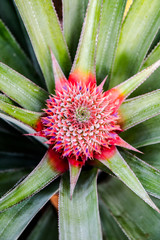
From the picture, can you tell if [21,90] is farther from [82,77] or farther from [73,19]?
[73,19]

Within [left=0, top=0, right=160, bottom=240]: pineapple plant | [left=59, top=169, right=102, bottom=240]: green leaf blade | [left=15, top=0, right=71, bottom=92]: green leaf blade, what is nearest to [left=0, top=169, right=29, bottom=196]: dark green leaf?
[left=0, top=0, right=160, bottom=240]: pineapple plant

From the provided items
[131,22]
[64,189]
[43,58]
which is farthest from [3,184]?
[131,22]

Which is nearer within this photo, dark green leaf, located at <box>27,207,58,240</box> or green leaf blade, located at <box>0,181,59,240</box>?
green leaf blade, located at <box>0,181,59,240</box>

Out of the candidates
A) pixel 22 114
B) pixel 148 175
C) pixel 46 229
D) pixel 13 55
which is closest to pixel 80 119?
pixel 22 114

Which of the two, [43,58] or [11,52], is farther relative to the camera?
[11,52]

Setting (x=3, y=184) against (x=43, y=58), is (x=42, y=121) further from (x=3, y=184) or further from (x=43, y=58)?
(x=3, y=184)

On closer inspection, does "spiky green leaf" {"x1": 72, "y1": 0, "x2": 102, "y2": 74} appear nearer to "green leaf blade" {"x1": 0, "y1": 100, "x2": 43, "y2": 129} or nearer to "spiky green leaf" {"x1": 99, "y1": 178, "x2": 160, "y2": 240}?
"green leaf blade" {"x1": 0, "y1": 100, "x2": 43, "y2": 129}

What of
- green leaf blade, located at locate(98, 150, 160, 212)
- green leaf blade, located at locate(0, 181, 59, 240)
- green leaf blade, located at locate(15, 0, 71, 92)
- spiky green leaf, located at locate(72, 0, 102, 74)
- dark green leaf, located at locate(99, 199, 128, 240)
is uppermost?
green leaf blade, located at locate(15, 0, 71, 92)

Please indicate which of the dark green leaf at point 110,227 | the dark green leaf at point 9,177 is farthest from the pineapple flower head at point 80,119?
the dark green leaf at point 110,227
